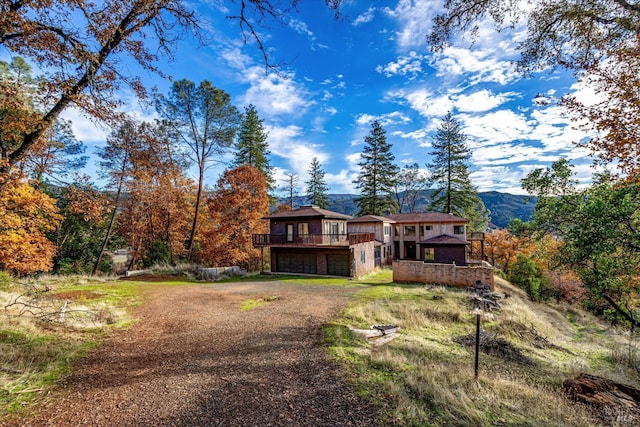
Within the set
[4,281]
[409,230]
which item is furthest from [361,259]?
[4,281]

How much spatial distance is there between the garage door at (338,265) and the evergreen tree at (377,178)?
17.9 metres

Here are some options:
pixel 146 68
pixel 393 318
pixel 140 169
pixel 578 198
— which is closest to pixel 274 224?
pixel 140 169

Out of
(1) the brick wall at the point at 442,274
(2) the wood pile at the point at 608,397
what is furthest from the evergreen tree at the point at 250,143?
(2) the wood pile at the point at 608,397

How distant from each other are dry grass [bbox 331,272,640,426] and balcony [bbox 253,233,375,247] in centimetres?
810

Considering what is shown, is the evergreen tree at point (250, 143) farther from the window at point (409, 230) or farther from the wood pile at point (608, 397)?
the wood pile at point (608, 397)

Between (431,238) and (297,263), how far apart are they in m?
13.7

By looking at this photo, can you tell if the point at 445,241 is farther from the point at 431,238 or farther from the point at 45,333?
the point at 45,333

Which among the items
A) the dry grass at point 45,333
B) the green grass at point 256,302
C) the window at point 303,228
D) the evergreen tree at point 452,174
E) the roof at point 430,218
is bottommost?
the green grass at point 256,302

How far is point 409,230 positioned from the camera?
3008cm

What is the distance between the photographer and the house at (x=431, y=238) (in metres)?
24.4

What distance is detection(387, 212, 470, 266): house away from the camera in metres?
24.4

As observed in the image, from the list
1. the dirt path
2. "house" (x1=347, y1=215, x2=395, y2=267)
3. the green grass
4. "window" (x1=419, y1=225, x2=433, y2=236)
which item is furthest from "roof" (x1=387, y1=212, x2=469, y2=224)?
the dirt path

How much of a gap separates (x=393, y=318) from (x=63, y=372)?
9.05 metres

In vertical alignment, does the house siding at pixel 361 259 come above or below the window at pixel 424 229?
below
